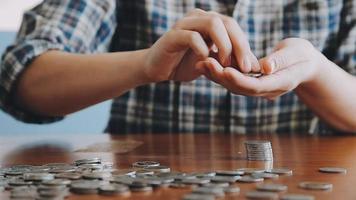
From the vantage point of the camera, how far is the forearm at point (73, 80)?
1.00 metres

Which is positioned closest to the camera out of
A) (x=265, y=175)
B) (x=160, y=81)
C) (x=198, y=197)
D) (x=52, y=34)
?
(x=198, y=197)

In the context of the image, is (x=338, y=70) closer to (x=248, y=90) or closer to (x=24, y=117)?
(x=248, y=90)

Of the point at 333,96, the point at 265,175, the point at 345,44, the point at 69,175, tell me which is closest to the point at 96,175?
the point at 69,175

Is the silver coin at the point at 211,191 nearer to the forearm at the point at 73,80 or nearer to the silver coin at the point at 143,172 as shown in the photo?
the silver coin at the point at 143,172

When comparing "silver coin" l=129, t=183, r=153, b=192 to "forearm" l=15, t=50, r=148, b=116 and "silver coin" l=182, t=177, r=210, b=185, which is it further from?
"forearm" l=15, t=50, r=148, b=116

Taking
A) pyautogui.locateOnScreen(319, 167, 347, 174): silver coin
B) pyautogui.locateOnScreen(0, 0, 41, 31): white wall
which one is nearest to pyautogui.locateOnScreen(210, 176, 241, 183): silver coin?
pyautogui.locateOnScreen(319, 167, 347, 174): silver coin

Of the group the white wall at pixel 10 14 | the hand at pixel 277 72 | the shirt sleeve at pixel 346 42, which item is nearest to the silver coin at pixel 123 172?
the hand at pixel 277 72

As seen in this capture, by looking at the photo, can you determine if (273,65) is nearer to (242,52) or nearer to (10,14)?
(242,52)

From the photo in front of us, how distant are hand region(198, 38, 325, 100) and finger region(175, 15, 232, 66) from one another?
0.02 m

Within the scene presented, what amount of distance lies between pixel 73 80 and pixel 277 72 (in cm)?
40

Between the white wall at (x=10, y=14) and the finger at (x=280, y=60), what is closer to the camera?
the finger at (x=280, y=60)

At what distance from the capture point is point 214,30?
77 cm

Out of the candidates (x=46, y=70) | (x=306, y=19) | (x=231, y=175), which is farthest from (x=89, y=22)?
(x=231, y=175)

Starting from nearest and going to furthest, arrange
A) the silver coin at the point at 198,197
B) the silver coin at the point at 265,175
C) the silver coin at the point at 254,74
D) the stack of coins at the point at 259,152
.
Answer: the silver coin at the point at 198,197 → the silver coin at the point at 265,175 → the stack of coins at the point at 259,152 → the silver coin at the point at 254,74
